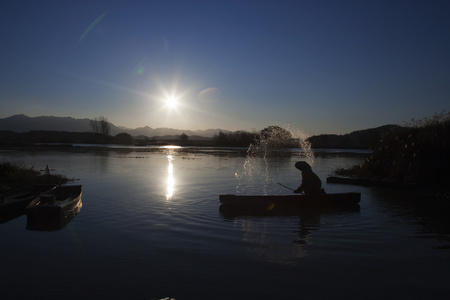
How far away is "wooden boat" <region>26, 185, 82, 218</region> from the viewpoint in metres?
10.9

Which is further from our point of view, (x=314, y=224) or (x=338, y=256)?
(x=314, y=224)

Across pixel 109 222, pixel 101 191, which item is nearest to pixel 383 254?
pixel 109 222

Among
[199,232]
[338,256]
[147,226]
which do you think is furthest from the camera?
[147,226]

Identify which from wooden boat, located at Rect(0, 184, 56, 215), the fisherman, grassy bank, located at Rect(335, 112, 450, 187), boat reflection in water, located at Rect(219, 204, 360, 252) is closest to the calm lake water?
boat reflection in water, located at Rect(219, 204, 360, 252)

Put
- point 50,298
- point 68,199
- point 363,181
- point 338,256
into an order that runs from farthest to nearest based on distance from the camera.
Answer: point 363,181 → point 68,199 → point 338,256 → point 50,298

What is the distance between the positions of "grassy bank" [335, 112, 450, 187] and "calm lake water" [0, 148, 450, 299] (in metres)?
7.03

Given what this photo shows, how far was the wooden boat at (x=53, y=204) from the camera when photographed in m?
10.9

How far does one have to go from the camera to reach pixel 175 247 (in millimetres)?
8844

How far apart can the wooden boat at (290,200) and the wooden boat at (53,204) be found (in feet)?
19.0

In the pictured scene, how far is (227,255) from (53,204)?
788 cm

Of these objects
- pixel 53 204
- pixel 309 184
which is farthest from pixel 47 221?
pixel 309 184

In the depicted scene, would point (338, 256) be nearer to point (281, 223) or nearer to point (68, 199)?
point (281, 223)

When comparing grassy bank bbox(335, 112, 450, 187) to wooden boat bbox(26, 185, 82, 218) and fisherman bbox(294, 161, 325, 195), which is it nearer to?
A: fisherman bbox(294, 161, 325, 195)

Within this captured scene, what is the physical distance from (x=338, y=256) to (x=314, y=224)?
347cm
